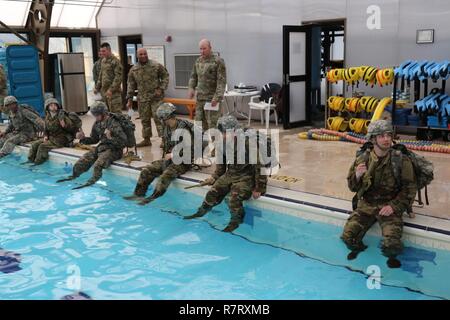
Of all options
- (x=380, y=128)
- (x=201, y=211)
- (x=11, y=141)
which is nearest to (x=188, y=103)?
(x=11, y=141)

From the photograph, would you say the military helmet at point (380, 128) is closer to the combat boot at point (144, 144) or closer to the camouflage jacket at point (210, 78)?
the camouflage jacket at point (210, 78)

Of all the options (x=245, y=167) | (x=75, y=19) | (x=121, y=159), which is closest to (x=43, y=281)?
(x=245, y=167)

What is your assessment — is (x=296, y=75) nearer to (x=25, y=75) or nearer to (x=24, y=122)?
(x=24, y=122)

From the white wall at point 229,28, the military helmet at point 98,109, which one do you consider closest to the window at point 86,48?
the white wall at point 229,28

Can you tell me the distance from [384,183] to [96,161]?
434cm

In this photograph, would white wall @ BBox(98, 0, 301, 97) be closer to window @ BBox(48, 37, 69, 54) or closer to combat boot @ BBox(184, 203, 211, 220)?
window @ BBox(48, 37, 69, 54)

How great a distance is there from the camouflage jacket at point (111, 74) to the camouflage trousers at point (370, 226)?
5589 mm

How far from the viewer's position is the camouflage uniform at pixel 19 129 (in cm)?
873

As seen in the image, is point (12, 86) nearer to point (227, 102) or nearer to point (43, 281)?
point (227, 102)

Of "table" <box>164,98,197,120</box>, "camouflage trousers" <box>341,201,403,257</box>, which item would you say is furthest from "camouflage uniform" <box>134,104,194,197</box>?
"table" <box>164,98,197,120</box>

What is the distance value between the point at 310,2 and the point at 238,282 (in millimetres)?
7243

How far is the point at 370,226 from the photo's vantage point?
13.6 ft

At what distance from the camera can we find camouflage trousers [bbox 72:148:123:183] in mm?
6926

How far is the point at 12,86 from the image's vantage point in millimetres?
11922
